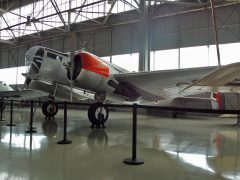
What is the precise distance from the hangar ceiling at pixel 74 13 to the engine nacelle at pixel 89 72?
7132 mm

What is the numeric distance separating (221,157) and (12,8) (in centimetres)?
2825

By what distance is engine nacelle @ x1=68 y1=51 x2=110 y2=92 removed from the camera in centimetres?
838

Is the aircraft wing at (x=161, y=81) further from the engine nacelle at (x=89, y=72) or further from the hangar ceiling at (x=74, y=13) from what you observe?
the hangar ceiling at (x=74, y=13)

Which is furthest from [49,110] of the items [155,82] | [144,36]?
[144,36]

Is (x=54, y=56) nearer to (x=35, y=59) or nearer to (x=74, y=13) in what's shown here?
(x=35, y=59)

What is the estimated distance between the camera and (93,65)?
27.8 feet

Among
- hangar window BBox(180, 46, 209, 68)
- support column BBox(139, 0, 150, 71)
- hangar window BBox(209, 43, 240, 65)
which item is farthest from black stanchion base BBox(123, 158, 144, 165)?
hangar window BBox(180, 46, 209, 68)

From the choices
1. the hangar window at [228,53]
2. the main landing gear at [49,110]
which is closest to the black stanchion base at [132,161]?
the main landing gear at [49,110]

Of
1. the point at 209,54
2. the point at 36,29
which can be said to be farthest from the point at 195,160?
the point at 36,29

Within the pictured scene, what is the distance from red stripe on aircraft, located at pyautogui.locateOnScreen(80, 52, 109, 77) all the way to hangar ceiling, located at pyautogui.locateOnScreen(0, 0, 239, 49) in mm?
7043

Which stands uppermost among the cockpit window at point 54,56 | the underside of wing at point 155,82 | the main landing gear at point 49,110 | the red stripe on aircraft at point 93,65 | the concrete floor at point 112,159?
the cockpit window at point 54,56

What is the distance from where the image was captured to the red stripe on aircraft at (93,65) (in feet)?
27.5

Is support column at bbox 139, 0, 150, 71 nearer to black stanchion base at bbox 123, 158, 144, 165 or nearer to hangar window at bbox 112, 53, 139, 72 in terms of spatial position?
hangar window at bbox 112, 53, 139, 72

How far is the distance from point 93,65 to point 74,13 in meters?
15.6
